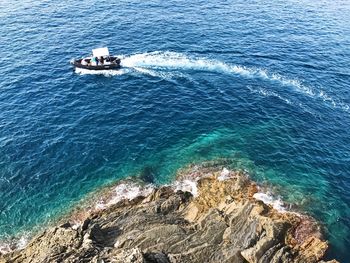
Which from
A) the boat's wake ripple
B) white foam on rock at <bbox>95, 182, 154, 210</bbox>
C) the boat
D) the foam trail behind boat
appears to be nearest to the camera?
white foam on rock at <bbox>95, 182, 154, 210</bbox>

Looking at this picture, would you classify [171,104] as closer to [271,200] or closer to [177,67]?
[177,67]

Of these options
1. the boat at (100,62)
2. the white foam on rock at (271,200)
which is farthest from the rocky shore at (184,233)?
the boat at (100,62)

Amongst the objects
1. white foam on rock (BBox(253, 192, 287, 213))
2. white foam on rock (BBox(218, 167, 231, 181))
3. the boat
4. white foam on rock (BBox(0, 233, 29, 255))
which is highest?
the boat

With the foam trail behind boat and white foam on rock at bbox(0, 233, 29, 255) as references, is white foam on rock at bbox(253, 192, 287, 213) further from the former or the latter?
white foam on rock at bbox(0, 233, 29, 255)

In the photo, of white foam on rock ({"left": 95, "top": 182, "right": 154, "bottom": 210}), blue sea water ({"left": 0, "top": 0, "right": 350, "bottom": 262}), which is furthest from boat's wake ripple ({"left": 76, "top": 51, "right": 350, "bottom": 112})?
white foam on rock ({"left": 95, "top": 182, "right": 154, "bottom": 210})

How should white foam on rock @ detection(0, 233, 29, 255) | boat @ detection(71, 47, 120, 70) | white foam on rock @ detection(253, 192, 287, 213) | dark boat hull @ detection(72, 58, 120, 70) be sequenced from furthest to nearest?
boat @ detection(71, 47, 120, 70) → dark boat hull @ detection(72, 58, 120, 70) → white foam on rock @ detection(253, 192, 287, 213) → white foam on rock @ detection(0, 233, 29, 255)

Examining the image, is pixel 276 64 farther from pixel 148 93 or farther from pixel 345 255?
pixel 345 255
